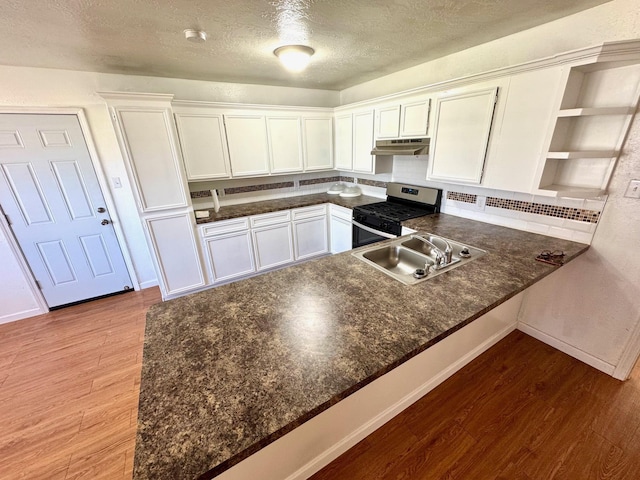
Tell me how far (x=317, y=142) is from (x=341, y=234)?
1.30 m

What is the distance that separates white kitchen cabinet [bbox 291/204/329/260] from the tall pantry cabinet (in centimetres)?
124

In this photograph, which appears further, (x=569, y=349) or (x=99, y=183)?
(x=99, y=183)

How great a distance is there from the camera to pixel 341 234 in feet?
11.4

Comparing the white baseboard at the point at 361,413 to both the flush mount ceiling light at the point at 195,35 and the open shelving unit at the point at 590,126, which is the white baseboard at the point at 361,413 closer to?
the open shelving unit at the point at 590,126

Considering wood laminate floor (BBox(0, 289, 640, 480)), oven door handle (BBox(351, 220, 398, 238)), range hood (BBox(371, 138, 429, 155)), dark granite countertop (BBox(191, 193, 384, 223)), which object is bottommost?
wood laminate floor (BBox(0, 289, 640, 480))

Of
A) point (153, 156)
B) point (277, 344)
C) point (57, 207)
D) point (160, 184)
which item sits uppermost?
point (153, 156)

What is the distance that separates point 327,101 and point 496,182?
2736mm

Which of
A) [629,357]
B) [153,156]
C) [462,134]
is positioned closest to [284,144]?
[153,156]

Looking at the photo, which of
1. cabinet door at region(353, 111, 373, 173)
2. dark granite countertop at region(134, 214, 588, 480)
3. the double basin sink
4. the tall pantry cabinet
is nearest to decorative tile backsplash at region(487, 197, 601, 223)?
dark granite countertop at region(134, 214, 588, 480)

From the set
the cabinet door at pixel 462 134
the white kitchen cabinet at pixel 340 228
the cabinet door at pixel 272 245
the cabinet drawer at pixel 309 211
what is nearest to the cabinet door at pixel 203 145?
the cabinet door at pixel 272 245

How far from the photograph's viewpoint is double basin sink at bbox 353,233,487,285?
1612mm

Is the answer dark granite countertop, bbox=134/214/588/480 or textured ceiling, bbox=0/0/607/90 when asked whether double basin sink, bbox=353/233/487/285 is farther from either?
textured ceiling, bbox=0/0/607/90

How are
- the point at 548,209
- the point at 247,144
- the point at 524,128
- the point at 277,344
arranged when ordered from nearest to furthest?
the point at 277,344 → the point at 524,128 → the point at 548,209 → the point at 247,144

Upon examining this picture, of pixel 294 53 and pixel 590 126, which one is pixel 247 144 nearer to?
pixel 294 53
